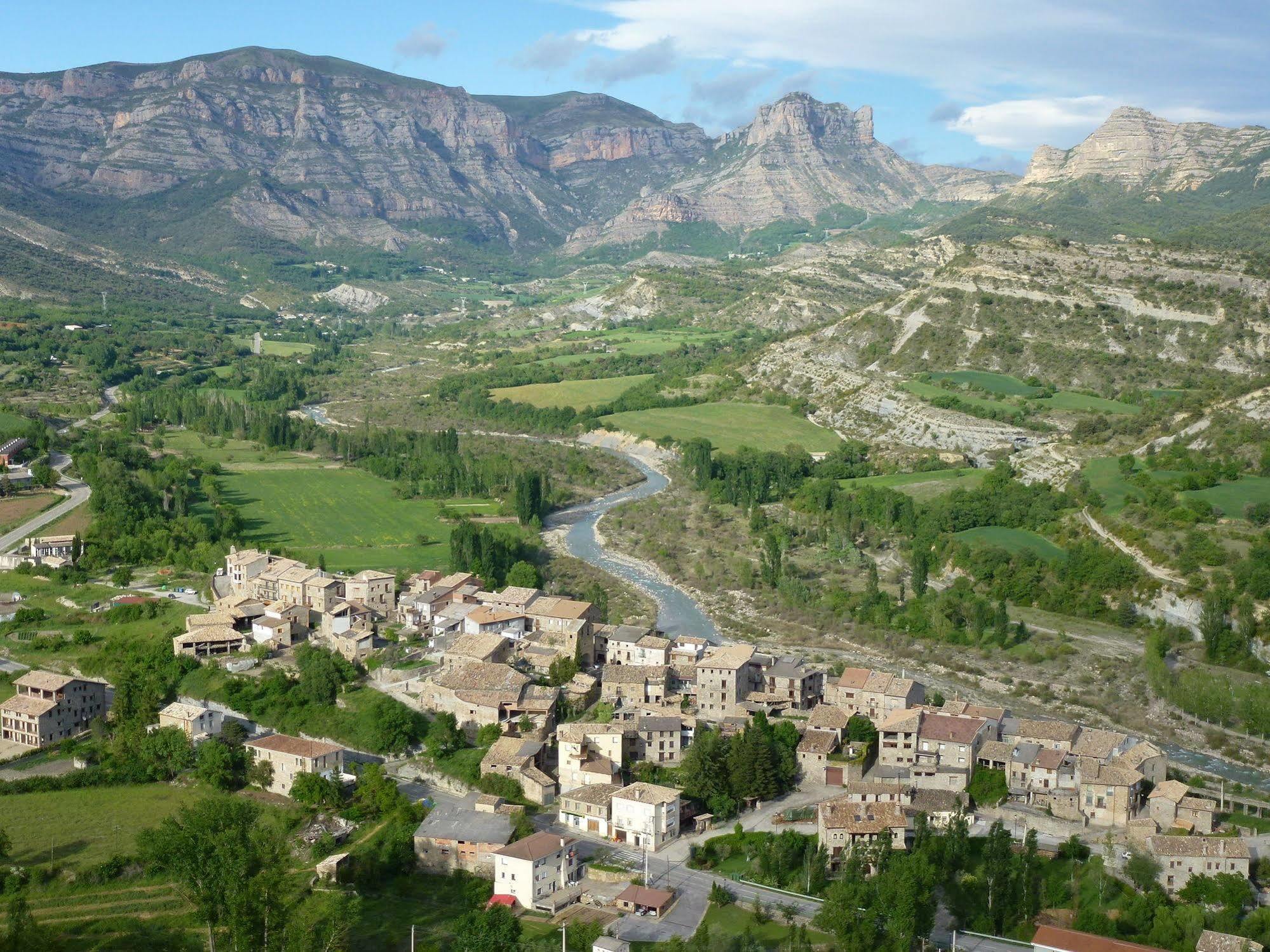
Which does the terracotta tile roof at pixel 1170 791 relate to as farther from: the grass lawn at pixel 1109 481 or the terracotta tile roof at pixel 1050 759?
the grass lawn at pixel 1109 481

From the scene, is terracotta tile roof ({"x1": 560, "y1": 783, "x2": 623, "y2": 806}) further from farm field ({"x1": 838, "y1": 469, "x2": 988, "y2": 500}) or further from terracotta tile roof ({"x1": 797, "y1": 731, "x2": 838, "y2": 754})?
farm field ({"x1": 838, "y1": 469, "x2": 988, "y2": 500})

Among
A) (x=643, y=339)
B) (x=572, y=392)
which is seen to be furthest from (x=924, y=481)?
(x=643, y=339)

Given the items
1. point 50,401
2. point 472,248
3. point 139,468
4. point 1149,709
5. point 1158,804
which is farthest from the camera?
point 472,248

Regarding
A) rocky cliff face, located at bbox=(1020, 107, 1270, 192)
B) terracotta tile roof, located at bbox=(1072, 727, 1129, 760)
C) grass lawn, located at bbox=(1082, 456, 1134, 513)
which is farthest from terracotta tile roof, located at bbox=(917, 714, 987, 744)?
rocky cliff face, located at bbox=(1020, 107, 1270, 192)

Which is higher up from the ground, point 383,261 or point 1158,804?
point 383,261

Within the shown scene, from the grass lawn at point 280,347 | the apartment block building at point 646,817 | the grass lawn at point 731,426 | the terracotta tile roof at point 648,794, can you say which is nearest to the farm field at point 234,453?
the grass lawn at point 731,426

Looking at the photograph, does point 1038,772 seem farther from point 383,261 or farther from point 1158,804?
point 383,261

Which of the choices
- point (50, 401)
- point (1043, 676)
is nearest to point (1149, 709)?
point (1043, 676)
